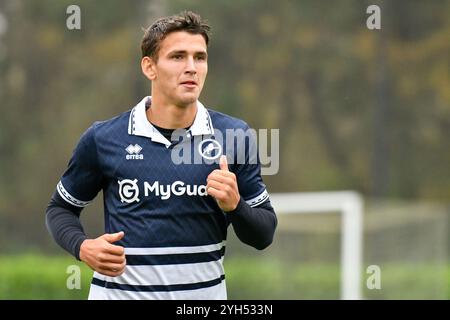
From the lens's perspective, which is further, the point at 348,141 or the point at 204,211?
the point at 348,141

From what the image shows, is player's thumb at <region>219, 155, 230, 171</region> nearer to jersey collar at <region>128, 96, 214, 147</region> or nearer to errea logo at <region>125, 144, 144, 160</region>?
jersey collar at <region>128, 96, 214, 147</region>

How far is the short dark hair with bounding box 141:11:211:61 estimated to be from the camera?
15.7 ft

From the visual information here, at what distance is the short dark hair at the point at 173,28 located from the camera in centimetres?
480

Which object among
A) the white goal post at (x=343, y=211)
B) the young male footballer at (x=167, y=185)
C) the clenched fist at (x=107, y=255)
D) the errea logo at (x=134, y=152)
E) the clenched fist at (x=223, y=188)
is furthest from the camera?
the white goal post at (x=343, y=211)

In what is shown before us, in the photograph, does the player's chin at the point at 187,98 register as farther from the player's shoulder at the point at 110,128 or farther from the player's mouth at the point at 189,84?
the player's shoulder at the point at 110,128

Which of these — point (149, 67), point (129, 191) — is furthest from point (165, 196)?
point (149, 67)

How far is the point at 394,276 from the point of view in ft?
43.9

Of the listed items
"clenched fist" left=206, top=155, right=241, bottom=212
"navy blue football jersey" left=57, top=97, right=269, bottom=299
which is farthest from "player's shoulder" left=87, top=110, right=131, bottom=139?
"clenched fist" left=206, top=155, right=241, bottom=212

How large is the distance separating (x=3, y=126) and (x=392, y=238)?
8404 mm

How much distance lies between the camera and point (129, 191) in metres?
4.77

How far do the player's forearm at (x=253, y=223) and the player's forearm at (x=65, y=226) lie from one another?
0.73 meters

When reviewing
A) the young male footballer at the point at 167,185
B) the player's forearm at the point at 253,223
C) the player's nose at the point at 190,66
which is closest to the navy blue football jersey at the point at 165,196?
the young male footballer at the point at 167,185

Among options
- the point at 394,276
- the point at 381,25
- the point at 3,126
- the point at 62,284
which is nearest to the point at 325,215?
the point at 394,276

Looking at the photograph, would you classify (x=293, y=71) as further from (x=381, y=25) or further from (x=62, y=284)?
(x=62, y=284)
